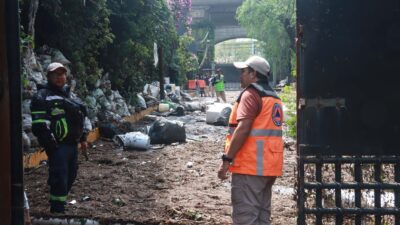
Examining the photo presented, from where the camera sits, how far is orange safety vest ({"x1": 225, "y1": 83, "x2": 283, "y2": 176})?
12.3 ft

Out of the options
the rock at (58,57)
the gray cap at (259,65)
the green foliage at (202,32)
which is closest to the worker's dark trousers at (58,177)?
the gray cap at (259,65)

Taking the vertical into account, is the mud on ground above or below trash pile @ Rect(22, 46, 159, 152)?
below

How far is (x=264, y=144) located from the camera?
12.3ft

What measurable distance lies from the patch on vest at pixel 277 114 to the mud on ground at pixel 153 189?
54.1 inches

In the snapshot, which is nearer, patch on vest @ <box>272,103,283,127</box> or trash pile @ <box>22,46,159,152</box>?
patch on vest @ <box>272,103,283,127</box>

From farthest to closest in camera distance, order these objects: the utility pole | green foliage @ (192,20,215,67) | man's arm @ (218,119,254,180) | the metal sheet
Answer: green foliage @ (192,20,215,67) → the utility pole → man's arm @ (218,119,254,180) → the metal sheet

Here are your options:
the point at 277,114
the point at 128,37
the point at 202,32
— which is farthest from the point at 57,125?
the point at 202,32

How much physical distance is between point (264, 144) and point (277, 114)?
0.86 ft

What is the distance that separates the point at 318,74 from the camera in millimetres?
3051

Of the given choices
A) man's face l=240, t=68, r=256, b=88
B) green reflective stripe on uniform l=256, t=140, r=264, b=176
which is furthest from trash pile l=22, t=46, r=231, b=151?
green reflective stripe on uniform l=256, t=140, r=264, b=176

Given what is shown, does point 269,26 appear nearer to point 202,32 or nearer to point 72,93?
point 202,32

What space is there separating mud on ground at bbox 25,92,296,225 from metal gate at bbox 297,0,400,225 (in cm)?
184

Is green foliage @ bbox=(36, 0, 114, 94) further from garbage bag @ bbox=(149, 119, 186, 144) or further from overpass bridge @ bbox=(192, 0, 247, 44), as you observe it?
overpass bridge @ bbox=(192, 0, 247, 44)

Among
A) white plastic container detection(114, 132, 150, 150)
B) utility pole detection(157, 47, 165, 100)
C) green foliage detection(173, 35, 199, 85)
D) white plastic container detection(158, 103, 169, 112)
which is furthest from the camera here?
green foliage detection(173, 35, 199, 85)
